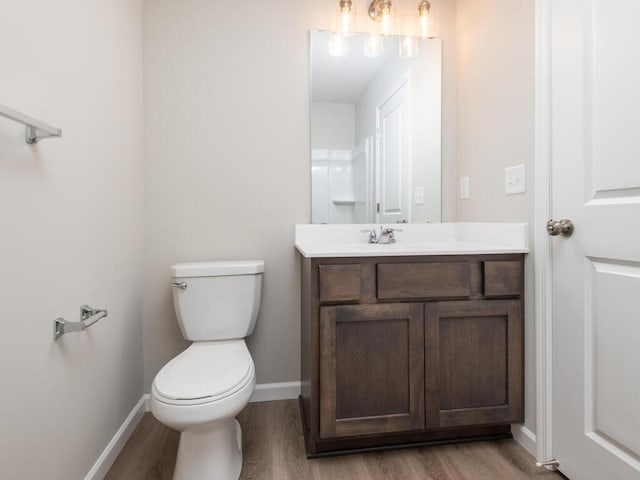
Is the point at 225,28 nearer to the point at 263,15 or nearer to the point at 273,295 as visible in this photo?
the point at 263,15

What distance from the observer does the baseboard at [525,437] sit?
4.61 ft

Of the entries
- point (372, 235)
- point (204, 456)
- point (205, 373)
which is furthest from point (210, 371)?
point (372, 235)

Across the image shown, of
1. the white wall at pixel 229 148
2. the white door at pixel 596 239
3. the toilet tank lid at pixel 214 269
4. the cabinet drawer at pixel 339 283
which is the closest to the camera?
the white door at pixel 596 239

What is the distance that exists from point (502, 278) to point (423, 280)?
34 centimetres

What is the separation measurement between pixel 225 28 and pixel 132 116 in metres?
0.67

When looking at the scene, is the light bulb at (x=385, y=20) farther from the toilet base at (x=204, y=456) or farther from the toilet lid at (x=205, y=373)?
the toilet base at (x=204, y=456)

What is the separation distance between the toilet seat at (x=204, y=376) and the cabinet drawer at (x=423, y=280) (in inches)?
24.1

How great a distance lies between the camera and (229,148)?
1847 millimetres

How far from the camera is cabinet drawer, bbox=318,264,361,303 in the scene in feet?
4.41

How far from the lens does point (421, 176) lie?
197cm

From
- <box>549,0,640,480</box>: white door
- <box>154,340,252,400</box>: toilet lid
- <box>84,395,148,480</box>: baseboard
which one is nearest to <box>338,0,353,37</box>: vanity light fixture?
<box>549,0,640,480</box>: white door

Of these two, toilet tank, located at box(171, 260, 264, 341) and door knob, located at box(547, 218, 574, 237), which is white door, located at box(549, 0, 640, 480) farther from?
toilet tank, located at box(171, 260, 264, 341)

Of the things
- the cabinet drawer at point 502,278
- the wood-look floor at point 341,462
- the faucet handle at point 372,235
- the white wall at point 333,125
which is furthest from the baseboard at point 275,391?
the white wall at point 333,125

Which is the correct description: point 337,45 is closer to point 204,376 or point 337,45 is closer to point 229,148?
point 229,148
